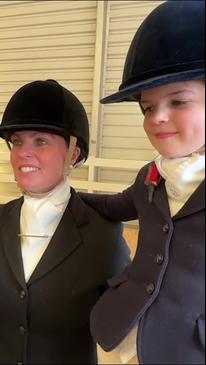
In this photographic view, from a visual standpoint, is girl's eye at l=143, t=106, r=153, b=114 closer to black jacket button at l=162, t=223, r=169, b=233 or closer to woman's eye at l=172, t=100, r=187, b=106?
woman's eye at l=172, t=100, r=187, b=106

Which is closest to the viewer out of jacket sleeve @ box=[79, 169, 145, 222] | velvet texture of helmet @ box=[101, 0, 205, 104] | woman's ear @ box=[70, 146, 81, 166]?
velvet texture of helmet @ box=[101, 0, 205, 104]

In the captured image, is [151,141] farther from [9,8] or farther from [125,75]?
[9,8]

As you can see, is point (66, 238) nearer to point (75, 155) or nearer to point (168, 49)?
point (75, 155)

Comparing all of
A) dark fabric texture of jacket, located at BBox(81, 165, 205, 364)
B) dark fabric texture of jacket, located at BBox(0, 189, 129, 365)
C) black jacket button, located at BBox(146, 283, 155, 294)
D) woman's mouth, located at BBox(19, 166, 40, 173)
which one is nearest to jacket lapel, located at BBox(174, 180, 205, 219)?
dark fabric texture of jacket, located at BBox(81, 165, 205, 364)

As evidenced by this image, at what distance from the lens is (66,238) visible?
0.65 meters

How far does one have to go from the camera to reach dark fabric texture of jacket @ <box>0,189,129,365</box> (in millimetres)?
618

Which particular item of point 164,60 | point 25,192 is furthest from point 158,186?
point 25,192

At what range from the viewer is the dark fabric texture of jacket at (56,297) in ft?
2.03

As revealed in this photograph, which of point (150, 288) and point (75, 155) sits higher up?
point (75, 155)

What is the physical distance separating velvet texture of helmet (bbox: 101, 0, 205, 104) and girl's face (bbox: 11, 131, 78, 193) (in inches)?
9.3

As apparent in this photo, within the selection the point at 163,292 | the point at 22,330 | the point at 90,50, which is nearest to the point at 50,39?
the point at 90,50

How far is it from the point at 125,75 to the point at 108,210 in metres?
0.28

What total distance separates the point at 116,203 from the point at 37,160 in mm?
173

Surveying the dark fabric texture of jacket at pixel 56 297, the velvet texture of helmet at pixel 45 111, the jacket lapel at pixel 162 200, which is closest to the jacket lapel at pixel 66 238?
the dark fabric texture of jacket at pixel 56 297
